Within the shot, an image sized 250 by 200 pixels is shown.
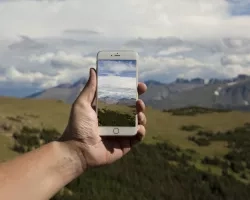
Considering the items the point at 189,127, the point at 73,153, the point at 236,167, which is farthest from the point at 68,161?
the point at 189,127

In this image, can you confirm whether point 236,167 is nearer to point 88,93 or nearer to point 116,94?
point 116,94

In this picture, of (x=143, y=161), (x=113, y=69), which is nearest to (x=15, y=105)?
(x=143, y=161)

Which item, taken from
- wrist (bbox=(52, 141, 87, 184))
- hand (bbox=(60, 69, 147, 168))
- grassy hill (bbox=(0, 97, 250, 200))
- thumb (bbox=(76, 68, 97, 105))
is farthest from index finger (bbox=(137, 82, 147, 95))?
grassy hill (bbox=(0, 97, 250, 200))

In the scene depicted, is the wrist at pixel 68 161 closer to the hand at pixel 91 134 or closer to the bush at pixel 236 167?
the hand at pixel 91 134

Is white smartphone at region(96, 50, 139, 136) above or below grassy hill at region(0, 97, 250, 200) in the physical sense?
above

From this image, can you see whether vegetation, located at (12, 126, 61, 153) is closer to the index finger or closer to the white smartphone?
the white smartphone

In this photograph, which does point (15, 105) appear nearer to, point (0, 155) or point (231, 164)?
point (231, 164)
